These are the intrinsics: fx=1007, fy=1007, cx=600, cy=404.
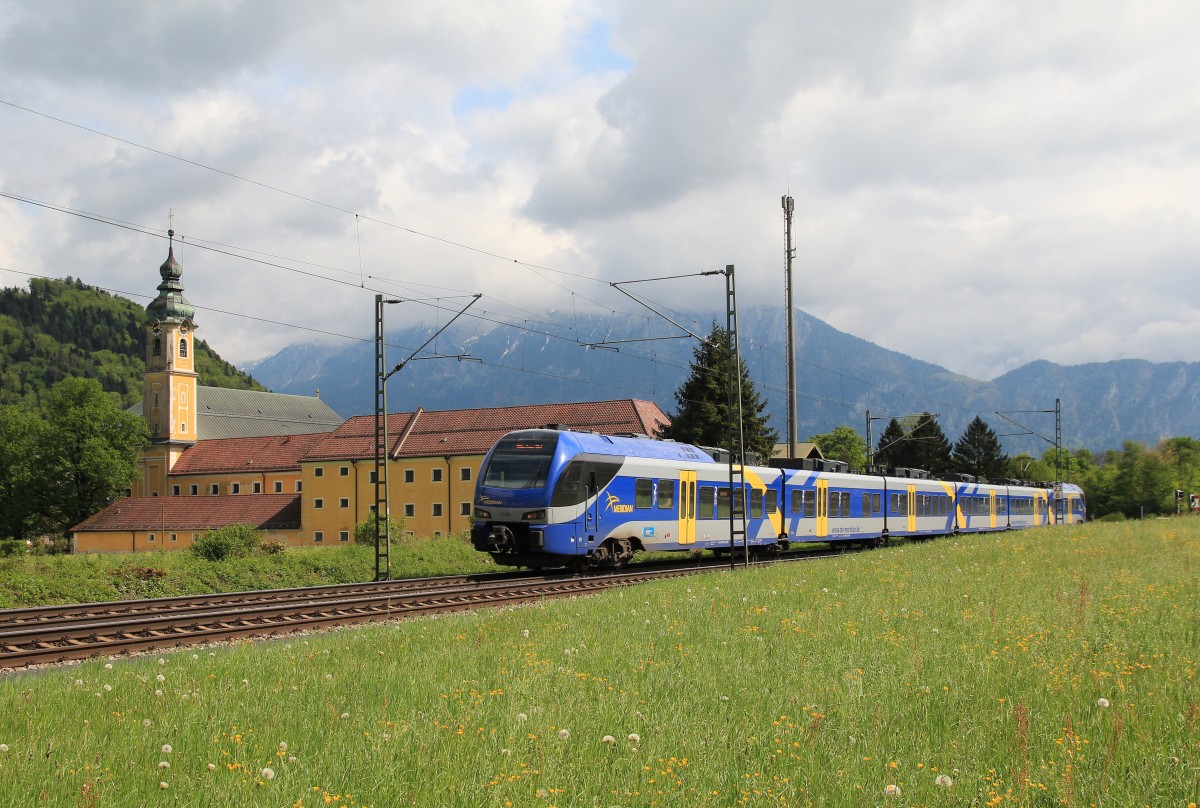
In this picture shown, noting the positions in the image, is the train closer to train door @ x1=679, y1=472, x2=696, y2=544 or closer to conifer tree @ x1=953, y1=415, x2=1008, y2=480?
train door @ x1=679, y1=472, x2=696, y2=544

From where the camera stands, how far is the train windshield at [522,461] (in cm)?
2448

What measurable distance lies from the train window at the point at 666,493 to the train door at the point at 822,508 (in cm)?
948

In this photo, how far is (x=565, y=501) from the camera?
80.0 feet

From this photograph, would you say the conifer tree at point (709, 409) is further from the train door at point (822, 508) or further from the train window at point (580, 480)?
the train window at point (580, 480)

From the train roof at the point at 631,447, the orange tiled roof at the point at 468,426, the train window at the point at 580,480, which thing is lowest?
the train window at the point at 580,480

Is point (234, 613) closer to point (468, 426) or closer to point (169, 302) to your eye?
point (468, 426)

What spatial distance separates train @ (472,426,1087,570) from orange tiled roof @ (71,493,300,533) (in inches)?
2375

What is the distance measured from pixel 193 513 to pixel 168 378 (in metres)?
43.0

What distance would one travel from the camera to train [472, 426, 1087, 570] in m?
24.5

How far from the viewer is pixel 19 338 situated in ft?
611

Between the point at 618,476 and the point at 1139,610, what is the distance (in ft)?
49.1

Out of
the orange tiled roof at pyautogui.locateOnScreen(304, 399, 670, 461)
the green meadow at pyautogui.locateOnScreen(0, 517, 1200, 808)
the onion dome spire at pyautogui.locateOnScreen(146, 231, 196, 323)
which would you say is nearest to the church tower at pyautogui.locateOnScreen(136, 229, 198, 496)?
the onion dome spire at pyautogui.locateOnScreen(146, 231, 196, 323)

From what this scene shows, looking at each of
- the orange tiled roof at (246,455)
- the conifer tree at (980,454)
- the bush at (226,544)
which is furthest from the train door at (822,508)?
the conifer tree at (980,454)

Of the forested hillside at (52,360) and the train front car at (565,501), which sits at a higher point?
the forested hillside at (52,360)
